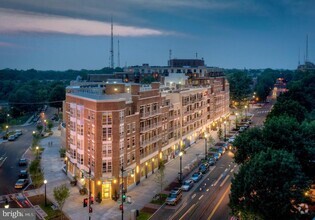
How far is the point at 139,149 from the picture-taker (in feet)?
211

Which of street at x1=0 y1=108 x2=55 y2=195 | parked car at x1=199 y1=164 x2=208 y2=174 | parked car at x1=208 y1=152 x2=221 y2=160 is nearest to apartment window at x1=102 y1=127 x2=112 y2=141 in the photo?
street at x1=0 y1=108 x2=55 y2=195

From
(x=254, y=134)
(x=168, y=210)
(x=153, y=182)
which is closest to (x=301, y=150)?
(x=254, y=134)

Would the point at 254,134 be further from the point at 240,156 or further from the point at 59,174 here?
the point at 59,174

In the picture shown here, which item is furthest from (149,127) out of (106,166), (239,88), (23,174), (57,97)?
(239,88)

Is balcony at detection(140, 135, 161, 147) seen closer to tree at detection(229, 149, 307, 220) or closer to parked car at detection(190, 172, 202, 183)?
parked car at detection(190, 172, 202, 183)

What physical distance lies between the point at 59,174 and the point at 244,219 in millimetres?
42848

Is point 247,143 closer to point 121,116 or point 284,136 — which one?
point 284,136

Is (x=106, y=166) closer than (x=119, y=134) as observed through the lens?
Yes

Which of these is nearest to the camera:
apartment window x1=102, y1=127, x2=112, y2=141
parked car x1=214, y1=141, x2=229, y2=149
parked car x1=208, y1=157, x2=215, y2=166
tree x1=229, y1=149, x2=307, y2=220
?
tree x1=229, y1=149, x2=307, y2=220

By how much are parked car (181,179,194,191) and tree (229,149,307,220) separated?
18045mm

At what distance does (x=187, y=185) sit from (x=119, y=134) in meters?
16.0

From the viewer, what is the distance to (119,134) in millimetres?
57500

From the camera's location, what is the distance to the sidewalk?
50.7 m

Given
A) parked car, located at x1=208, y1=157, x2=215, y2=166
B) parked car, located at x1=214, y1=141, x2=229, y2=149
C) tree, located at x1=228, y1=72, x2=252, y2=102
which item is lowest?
parked car, located at x1=208, y1=157, x2=215, y2=166
